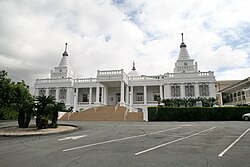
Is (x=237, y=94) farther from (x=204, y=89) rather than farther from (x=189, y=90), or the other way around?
(x=189, y=90)

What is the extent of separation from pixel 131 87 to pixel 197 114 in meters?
16.8

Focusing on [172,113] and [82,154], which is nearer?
[82,154]

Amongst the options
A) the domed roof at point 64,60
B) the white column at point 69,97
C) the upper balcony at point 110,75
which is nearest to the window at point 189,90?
the upper balcony at point 110,75

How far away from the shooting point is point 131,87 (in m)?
→ 38.9

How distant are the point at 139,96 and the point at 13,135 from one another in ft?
105

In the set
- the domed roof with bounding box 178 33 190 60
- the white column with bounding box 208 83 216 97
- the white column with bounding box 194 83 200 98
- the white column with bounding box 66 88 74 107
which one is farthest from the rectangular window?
the white column with bounding box 66 88 74 107

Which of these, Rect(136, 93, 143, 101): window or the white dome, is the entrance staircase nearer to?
Rect(136, 93, 143, 101): window

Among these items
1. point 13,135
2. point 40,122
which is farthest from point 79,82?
point 13,135

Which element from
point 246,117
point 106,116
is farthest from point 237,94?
point 106,116

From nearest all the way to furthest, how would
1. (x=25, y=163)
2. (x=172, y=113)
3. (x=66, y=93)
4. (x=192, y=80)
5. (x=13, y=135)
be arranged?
(x=25, y=163) < (x=13, y=135) < (x=172, y=113) < (x=192, y=80) < (x=66, y=93)

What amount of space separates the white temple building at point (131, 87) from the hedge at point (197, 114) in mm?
9701

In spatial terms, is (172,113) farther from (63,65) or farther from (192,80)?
(63,65)

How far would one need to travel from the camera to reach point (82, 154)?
601 centimetres

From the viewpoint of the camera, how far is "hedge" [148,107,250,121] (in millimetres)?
23906
